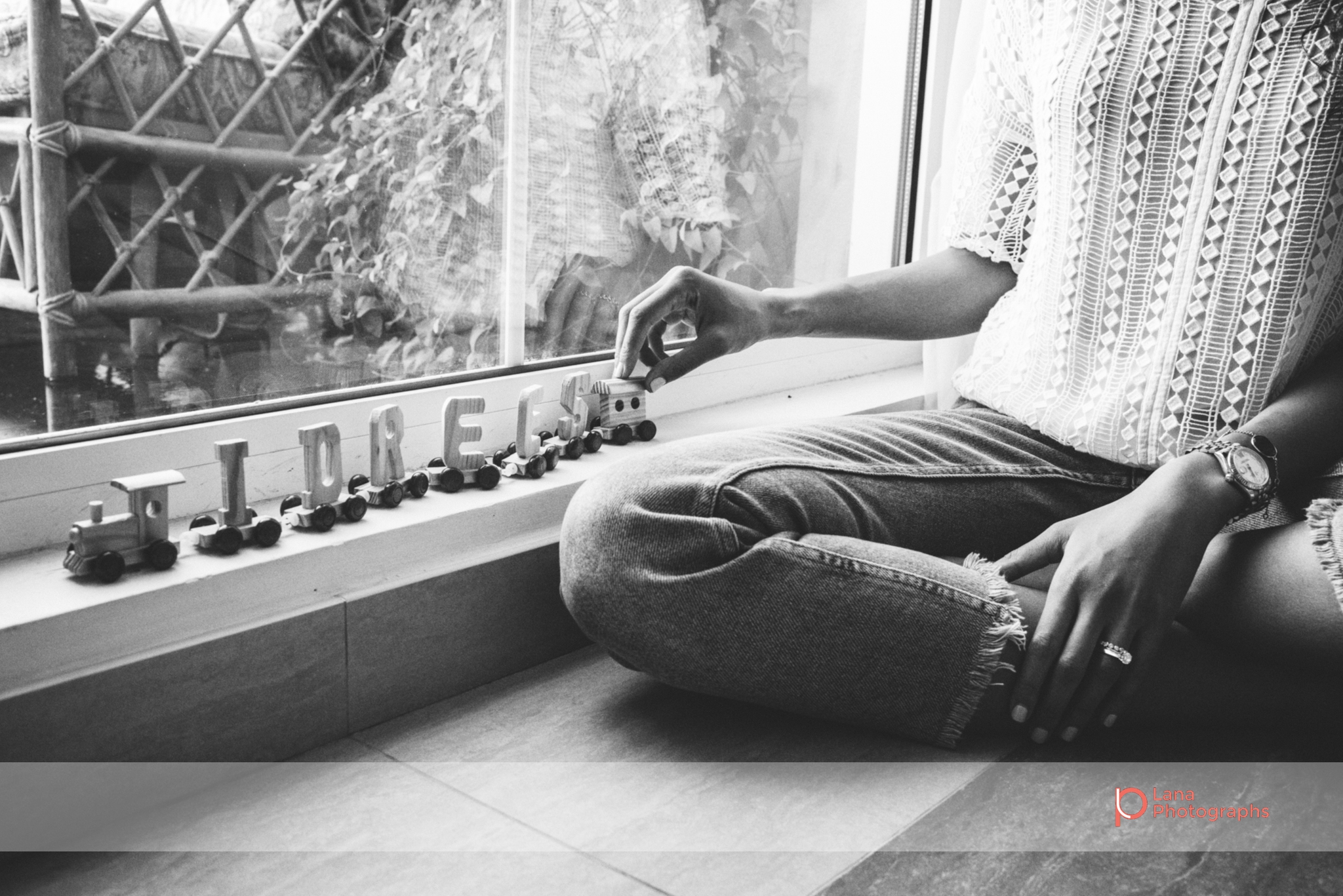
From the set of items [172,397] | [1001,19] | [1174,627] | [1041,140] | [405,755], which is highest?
[1001,19]

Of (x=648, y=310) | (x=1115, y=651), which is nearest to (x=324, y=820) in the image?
(x=648, y=310)

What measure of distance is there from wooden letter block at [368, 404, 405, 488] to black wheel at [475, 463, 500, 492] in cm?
9

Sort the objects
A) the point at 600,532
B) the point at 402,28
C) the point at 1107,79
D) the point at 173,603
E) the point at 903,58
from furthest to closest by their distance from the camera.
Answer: the point at 903,58 → the point at 402,28 → the point at 1107,79 → the point at 600,532 → the point at 173,603

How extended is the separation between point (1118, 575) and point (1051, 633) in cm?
8

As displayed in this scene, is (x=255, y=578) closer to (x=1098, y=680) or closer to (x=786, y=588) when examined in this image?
(x=786, y=588)

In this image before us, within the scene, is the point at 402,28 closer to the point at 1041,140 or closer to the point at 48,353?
the point at 48,353

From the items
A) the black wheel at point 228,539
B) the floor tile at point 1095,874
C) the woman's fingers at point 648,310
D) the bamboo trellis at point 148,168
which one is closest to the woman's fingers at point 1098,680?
the floor tile at point 1095,874

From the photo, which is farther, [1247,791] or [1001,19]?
[1001,19]

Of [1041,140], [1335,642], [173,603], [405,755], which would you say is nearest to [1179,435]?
[1335,642]

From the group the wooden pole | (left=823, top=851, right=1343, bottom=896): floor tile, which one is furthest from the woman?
the wooden pole

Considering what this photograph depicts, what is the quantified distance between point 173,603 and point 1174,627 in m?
Result: 0.93

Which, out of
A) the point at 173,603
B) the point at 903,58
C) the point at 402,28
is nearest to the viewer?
the point at 173,603

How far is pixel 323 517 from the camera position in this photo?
1114 mm

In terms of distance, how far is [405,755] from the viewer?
42.2 inches
